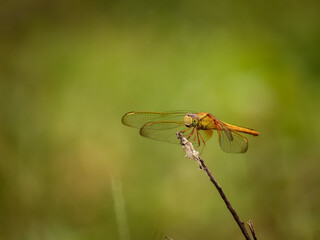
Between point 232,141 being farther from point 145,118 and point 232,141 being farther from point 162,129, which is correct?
point 145,118

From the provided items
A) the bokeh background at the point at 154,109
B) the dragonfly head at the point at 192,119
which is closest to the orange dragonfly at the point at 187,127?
the dragonfly head at the point at 192,119

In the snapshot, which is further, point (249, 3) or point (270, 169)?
point (249, 3)

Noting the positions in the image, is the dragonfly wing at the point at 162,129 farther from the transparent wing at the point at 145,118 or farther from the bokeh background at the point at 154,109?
the bokeh background at the point at 154,109

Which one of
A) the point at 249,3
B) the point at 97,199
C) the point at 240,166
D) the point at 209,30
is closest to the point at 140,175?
the point at 97,199

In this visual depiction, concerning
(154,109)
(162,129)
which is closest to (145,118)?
(162,129)

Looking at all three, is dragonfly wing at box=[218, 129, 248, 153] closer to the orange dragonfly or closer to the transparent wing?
the orange dragonfly

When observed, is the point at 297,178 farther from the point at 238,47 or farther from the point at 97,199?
the point at 238,47

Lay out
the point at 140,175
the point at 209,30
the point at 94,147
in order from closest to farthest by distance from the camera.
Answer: the point at 140,175 < the point at 94,147 < the point at 209,30
